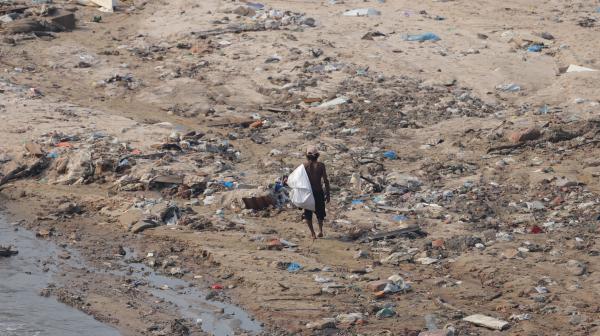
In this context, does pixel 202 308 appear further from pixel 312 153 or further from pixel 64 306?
pixel 312 153

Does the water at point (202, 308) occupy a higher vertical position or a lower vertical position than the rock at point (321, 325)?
lower

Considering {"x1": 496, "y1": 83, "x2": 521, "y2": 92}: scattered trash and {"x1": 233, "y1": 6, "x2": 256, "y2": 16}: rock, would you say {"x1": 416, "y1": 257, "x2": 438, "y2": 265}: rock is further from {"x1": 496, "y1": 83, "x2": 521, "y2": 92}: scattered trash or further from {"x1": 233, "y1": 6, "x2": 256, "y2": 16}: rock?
{"x1": 233, "y1": 6, "x2": 256, "y2": 16}: rock

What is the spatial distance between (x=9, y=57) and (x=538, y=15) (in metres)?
9.05

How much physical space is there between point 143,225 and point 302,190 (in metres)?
1.72

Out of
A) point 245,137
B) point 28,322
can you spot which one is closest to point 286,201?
point 245,137

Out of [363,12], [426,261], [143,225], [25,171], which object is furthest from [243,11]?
[426,261]

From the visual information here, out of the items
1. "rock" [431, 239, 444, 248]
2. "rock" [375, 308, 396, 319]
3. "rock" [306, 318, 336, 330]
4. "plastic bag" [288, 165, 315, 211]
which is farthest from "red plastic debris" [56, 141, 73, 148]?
"rock" [375, 308, 396, 319]

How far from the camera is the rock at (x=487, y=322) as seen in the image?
287 inches

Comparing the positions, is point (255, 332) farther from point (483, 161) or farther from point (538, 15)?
point (538, 15)

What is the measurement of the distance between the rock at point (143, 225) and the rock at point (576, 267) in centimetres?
401

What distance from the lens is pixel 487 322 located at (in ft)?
24.1

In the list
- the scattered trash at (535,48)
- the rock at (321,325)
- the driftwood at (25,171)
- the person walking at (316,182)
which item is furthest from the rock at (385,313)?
the scattered trash at (535,48)

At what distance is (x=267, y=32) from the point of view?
1609 centimetres

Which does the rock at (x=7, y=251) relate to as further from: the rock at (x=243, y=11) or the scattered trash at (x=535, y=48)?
the scattered trash at (x=535, y=48)
